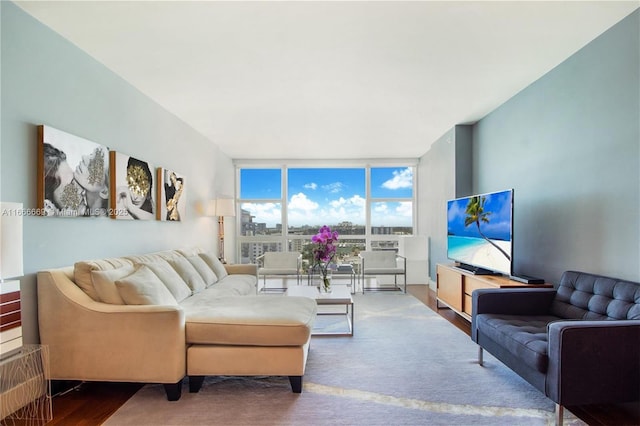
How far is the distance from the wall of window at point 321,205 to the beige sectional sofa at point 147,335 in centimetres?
491

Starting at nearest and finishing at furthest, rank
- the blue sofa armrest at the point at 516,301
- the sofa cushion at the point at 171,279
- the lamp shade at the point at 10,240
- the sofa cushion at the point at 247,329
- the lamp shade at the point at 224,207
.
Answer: the lamp shade at the point at 10,240, the sofa cushion at the point at 247,329, the blue sofa armrest at the point at 516,301, the sofa cushion at the point at 171,279, the lamp shade at the point at 224,207

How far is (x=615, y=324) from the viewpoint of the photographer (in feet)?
6.33

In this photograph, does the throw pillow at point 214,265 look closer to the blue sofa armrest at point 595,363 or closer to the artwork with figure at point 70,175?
the artwork with figure at point 70,175

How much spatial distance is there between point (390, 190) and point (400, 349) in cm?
474

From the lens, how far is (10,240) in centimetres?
179

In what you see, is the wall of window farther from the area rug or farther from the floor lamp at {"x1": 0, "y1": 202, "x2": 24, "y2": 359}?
the floor lamp at {"x1": 0, "y1": 202, "x2": 24, "y2": 359}

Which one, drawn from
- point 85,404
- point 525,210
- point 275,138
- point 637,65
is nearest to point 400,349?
point 525,210

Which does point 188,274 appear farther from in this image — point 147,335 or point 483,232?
point 483,232

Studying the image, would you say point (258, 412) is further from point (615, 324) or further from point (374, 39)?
point (374, 39)

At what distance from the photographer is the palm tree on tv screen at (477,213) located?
147 inches

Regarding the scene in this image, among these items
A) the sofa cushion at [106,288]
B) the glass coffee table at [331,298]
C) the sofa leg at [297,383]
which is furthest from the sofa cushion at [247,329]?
the glass coffee table at [331,298]

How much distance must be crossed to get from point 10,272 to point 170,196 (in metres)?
2.53

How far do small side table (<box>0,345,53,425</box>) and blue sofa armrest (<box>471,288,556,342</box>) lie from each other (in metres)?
3.04

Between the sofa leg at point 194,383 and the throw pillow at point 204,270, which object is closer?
the sofa leg at point 194,383
